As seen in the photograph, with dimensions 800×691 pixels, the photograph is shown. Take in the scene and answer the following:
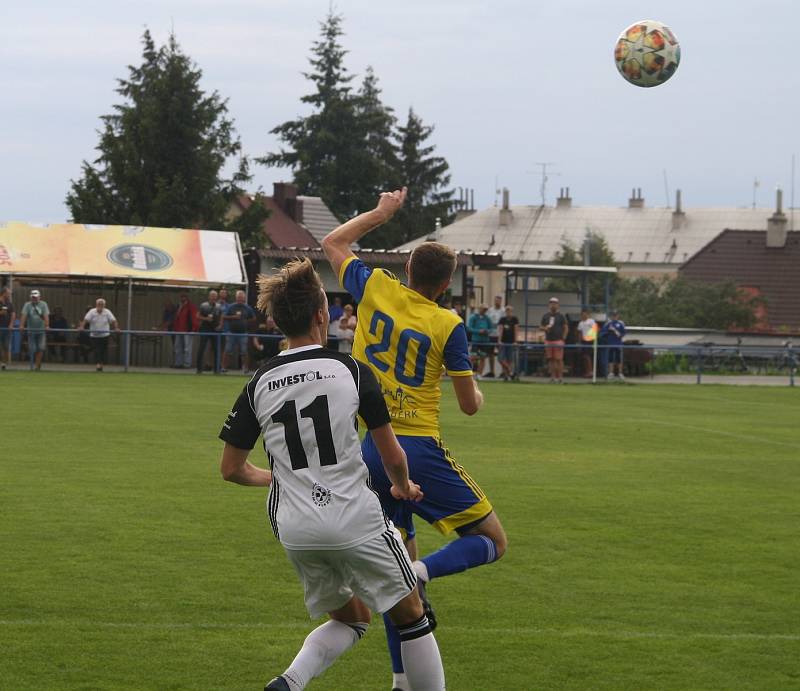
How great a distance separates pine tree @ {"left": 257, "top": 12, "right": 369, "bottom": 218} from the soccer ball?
2330 inches

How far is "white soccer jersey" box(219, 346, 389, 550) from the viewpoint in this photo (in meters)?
4.89

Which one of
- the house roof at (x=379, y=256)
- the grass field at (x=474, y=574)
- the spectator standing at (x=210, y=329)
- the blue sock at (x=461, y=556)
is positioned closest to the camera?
the blue sock at (x=461, y=556)

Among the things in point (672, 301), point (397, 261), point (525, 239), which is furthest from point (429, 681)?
point (525, 239)

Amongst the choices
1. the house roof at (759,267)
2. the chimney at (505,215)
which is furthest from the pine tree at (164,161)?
the chimney at (505,215)

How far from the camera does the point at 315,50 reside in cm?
7531

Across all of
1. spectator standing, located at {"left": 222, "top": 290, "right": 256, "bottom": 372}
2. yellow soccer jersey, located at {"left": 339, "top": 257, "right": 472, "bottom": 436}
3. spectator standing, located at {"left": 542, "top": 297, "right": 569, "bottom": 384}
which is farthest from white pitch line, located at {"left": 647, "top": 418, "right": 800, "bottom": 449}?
spectator standing, located at {"left": 222, "top": 290, "right": 256, "bottom": 372}

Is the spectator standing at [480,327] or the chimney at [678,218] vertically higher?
the chimney at [678,218]

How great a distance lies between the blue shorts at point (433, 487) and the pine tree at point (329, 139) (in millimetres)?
69178

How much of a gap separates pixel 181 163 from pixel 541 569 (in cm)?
4214

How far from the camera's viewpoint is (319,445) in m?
4.90

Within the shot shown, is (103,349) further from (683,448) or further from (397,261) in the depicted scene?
(683,448)

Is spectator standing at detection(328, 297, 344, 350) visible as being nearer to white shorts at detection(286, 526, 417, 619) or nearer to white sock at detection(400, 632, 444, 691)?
white sock at detection(400, 632, 444, 691)

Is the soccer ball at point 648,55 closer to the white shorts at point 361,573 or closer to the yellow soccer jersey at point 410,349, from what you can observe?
the yellow soccer jersey at point 410,349

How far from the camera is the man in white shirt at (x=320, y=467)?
491 cm
